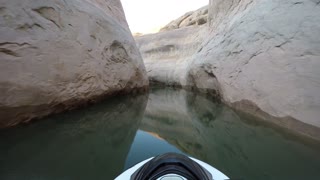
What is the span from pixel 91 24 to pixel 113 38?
2.95ft

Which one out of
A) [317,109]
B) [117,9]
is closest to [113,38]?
[117,9]

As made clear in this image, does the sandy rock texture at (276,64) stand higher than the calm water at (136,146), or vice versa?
the sandy rock texture at (276,64)

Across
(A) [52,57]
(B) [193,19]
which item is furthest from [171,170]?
(B) [193,19]

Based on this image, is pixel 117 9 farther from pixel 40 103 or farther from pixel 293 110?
pixel 293 110

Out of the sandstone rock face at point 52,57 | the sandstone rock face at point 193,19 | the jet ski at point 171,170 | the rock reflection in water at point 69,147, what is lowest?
the rock reflection in water at point 69,147

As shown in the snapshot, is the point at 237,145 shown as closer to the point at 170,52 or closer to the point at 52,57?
the point at 52,57

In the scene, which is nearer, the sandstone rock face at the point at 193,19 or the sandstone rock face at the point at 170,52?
the sandstone rock face at the point at 170,52

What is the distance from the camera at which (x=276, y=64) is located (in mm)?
3629

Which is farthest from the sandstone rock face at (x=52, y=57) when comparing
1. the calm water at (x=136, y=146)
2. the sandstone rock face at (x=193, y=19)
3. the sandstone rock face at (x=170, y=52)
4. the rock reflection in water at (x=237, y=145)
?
the sandstone rock face at (x=193, y=19)

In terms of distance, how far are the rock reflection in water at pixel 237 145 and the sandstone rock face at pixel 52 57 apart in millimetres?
1375

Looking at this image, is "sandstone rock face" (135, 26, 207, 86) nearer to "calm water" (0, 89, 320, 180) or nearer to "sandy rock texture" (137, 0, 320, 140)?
"sandy rock texture" (137, 0, 320, 140)

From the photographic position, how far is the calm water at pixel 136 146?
81.4 inches

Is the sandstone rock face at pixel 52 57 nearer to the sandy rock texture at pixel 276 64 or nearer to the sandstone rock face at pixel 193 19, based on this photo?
the sandy rock texture at pixel 276 64

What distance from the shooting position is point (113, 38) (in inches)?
219
